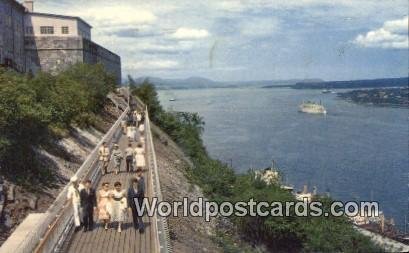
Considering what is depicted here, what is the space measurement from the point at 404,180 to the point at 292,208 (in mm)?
34879

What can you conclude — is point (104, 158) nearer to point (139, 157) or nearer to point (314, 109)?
point (139, 157)

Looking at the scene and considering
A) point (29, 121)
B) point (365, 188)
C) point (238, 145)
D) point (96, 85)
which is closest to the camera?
point (29, 121)

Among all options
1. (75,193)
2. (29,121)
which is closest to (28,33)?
(29,121)

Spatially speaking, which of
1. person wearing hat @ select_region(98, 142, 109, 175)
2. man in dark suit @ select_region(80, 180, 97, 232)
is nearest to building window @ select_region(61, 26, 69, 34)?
person wearing hat @ select_region(98, 142, 109, 175)

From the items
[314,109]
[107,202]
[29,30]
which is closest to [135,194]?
[107,202]

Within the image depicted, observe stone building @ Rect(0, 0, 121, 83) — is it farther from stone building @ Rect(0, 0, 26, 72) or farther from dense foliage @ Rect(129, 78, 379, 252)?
dense foliage @ Rect(129, 78, 379, 252)

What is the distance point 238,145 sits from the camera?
3344 inches

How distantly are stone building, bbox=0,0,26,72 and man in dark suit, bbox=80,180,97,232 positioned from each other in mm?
34682

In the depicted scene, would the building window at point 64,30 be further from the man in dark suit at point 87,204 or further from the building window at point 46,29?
the man in dark suit at point 87,204

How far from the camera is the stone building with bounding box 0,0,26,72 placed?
48.4 m

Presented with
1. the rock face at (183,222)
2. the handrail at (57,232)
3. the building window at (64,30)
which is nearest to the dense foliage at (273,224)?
the rock face at (183,222)

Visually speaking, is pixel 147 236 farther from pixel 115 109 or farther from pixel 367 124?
pixel 367 124


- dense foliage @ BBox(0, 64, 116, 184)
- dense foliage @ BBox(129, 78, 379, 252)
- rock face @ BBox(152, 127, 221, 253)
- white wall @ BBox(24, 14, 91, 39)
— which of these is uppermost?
white wall @ BBox(24, 14, 91, 39)

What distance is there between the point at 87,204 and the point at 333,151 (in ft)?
224
